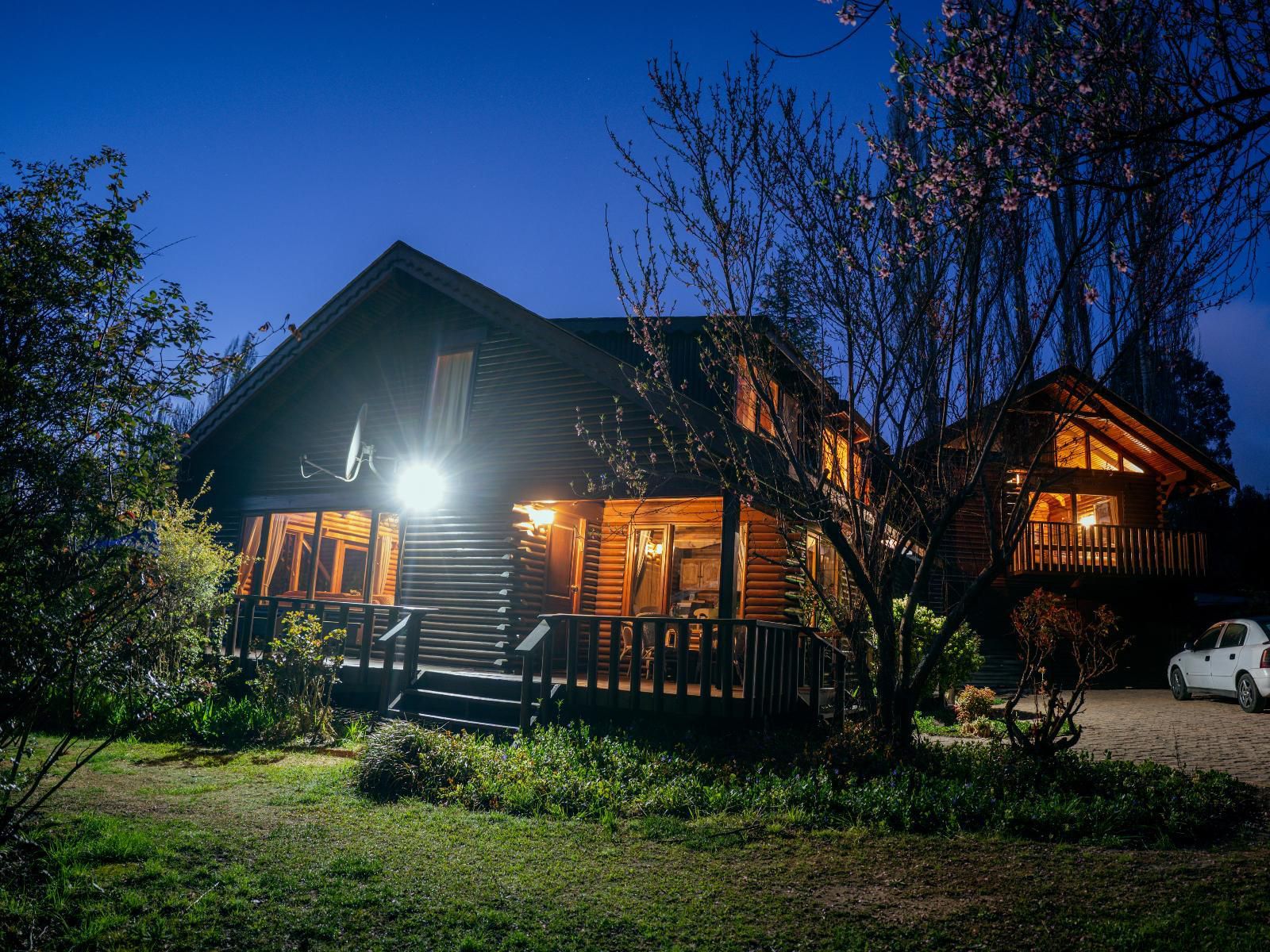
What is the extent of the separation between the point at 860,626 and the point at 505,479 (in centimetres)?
676

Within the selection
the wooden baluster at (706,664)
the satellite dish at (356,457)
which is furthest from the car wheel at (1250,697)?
the satellite dish at (356,457)

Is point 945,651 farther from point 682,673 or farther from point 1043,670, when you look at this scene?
point 682,673

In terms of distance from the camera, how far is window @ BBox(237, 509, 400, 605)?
1543 centimetres

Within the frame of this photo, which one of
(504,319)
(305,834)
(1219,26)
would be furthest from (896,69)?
(504,319)

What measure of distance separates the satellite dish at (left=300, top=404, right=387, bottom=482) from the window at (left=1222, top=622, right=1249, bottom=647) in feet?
51.9

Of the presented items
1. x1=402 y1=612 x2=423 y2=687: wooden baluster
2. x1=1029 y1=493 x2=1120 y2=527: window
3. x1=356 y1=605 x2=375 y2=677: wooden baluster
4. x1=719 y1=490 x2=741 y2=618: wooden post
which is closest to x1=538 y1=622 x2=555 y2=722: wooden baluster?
x1=719 y1=490 x2=741 y2=618: wooden post

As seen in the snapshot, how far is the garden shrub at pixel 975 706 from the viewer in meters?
12.6

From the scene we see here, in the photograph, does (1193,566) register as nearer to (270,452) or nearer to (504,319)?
(504,319)

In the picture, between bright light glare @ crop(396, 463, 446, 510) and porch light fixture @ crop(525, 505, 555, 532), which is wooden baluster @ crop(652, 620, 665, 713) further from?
bright light glare @ crop(396, 463, 446, 510)

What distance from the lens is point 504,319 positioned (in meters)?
13.1

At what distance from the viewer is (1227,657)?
13883 mm

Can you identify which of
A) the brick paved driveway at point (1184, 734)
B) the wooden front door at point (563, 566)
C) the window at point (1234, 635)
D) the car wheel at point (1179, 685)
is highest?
the wooden front door at point (563, 566)

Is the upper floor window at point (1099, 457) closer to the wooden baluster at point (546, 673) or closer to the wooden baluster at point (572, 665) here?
the wooden baluster at point (572, 665)

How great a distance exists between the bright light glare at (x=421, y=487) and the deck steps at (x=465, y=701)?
345cm
